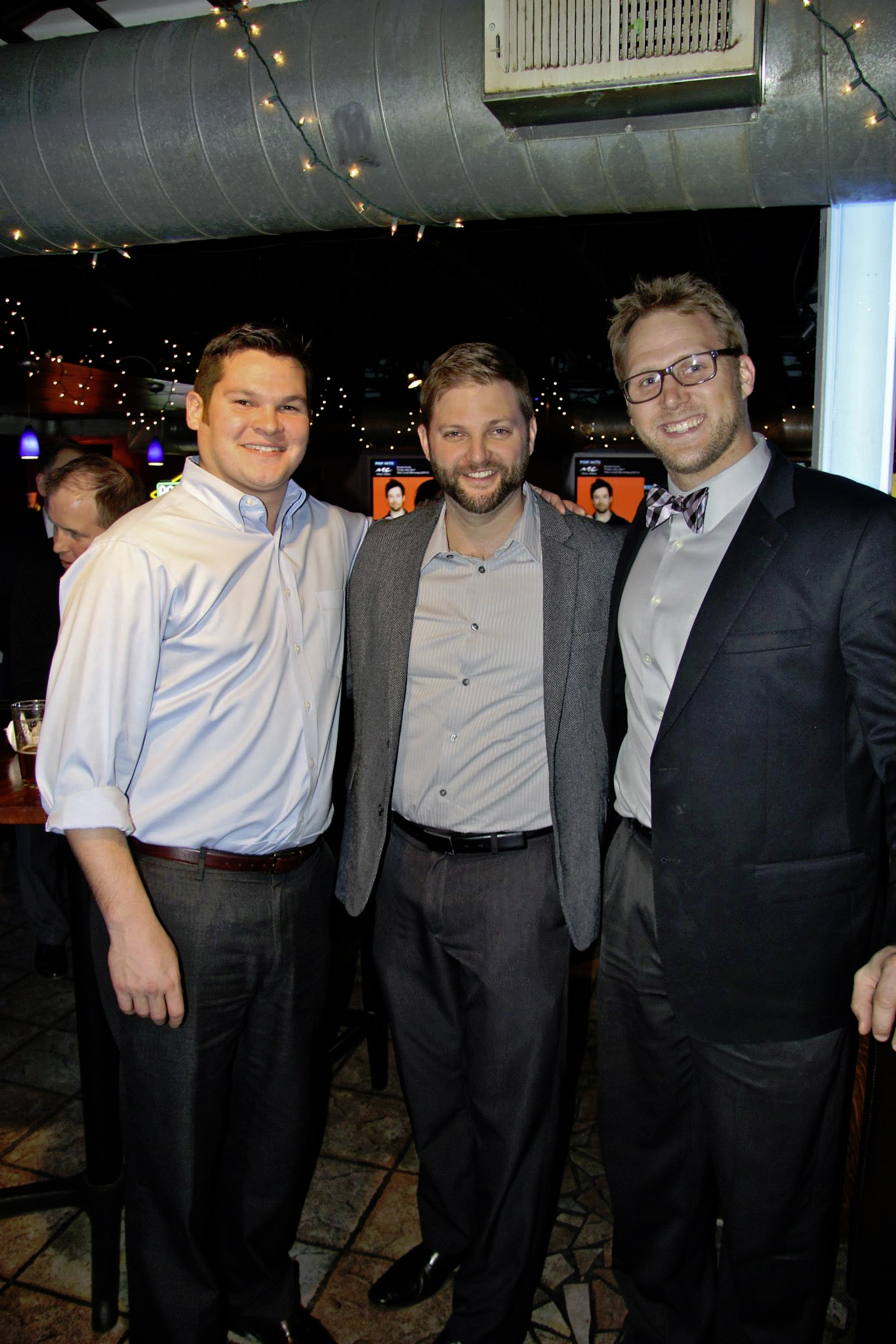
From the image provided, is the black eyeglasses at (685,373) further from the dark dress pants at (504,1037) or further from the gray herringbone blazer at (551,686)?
the dark dress pants at (504,1037)

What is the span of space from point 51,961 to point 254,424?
2.82 meters

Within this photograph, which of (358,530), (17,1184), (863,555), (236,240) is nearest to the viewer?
(863,555)

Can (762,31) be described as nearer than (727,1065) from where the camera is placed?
No

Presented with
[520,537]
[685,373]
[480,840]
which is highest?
[685,373]

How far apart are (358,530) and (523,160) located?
1174mm

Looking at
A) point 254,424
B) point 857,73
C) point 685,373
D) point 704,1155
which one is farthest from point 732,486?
point 704,1155

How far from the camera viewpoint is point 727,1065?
1.77m

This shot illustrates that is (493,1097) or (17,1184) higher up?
(493,1097)

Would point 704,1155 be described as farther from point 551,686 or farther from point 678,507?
point 678,507

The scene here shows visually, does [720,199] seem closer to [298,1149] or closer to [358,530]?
[358,530]

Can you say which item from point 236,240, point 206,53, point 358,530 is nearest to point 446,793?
point 358,530

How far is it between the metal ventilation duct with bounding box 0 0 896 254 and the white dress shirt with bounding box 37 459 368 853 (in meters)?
1.37

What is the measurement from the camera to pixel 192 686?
1850 mm

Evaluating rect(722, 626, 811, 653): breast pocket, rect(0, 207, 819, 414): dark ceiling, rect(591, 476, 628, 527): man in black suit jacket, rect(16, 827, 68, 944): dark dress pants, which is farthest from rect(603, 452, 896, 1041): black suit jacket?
rect(591, 476, 628, 527): man in black suit jacket
